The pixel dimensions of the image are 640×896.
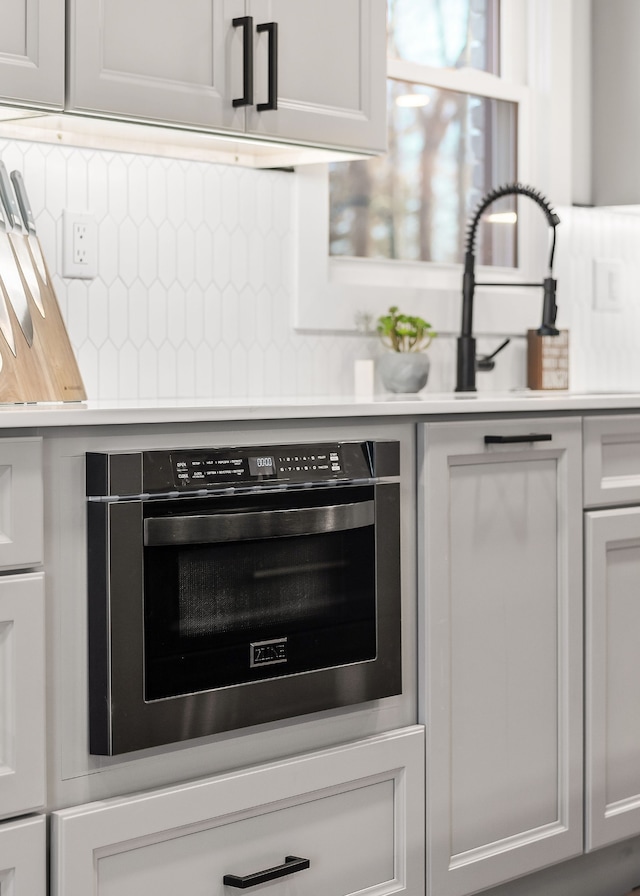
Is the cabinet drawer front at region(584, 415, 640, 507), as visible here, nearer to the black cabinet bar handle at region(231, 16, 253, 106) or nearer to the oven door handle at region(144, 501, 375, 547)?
the oven door handle at region(144, 501, 375, 547)

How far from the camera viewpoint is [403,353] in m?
2.62

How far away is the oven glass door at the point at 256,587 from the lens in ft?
5.50

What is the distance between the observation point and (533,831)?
86.3 inches

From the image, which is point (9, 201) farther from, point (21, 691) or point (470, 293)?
point (470, 293)

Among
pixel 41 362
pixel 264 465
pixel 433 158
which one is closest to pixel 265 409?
pixel 264 465

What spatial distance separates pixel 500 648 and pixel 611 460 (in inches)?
18.8

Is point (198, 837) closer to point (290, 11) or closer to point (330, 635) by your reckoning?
point (330, 635)

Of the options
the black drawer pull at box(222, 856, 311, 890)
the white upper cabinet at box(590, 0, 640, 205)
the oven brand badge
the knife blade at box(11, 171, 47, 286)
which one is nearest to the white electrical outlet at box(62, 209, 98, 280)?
the knife blade at box(11, 171, 47, 286)

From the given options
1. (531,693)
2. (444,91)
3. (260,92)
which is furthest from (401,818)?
(444,91)

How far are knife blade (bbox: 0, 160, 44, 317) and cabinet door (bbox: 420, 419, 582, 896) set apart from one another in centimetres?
72

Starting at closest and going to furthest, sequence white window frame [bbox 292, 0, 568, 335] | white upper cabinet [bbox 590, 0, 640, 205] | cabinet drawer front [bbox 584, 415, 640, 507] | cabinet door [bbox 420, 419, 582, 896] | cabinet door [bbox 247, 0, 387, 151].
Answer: cabinet door [bbox 420, 419, 582, 896]
cabinet door [bbox 247, 0, 387, 151]
cabinet drawer front [bbox 584, 415, 640, 507]
white window frame [bbox 292, 0, 568, 335]
white upper cabinet [bbox 590, 0, 640, 205]

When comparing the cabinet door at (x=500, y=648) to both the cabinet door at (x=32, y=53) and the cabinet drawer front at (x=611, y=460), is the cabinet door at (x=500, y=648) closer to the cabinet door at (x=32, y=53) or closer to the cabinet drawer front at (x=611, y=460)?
the cabinet drawer front at (x=611, y=460)

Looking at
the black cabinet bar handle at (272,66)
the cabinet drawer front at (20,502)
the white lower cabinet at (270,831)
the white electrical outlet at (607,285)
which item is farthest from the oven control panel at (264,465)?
the white electrical outlet at (607,285)

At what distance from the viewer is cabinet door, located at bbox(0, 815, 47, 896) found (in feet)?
5.05
